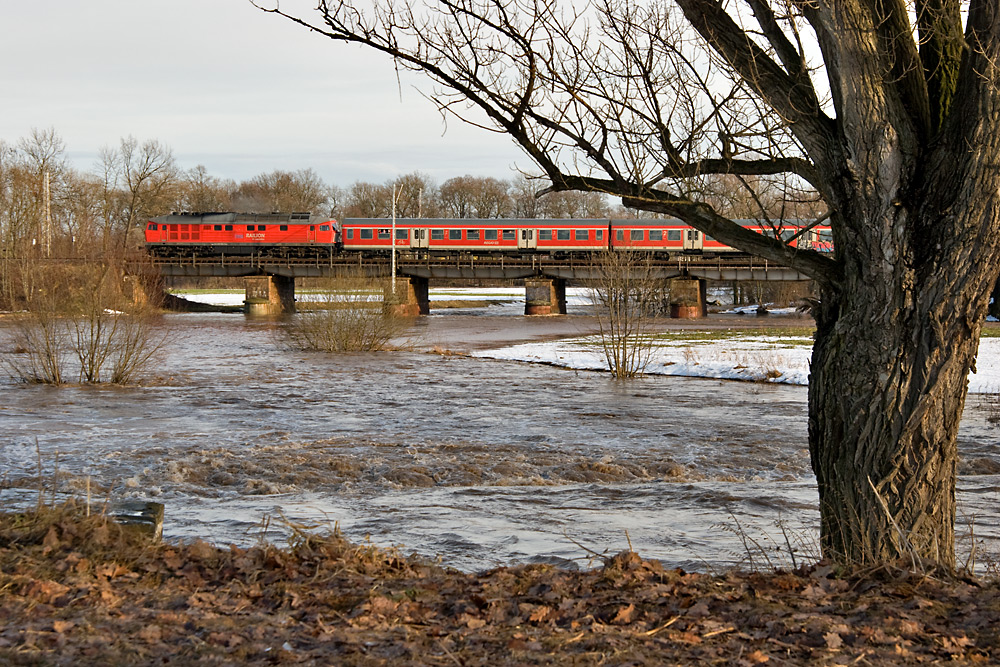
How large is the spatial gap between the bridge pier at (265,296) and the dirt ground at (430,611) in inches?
2226

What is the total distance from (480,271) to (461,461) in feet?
163

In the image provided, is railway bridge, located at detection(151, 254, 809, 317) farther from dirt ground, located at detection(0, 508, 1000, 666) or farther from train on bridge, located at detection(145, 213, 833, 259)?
dirt ground, located at detection(0, 508, 1000, 666)

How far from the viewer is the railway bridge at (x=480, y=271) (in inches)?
2331

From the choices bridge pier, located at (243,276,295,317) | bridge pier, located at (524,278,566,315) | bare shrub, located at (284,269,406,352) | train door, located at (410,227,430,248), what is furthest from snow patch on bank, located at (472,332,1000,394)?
bridge pier, located at (243,276,295,317)

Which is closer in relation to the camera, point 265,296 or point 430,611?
point 430,611

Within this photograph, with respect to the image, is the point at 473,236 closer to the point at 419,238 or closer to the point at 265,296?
the point at 419,238

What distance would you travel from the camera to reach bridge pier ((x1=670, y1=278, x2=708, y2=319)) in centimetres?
5922

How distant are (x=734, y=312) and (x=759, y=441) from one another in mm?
56499

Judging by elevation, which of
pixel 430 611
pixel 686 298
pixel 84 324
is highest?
pixel 686 298

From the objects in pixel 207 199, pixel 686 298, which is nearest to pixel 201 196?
pixel 207 199

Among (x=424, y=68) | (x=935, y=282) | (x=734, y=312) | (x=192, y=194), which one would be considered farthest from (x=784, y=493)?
(x=192, y=194)

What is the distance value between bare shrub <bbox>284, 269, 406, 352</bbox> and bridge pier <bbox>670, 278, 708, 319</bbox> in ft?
108

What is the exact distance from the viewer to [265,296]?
2432 inches

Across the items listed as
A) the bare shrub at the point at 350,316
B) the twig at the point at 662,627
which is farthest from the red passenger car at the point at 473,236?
the twig at the point at 662,627
